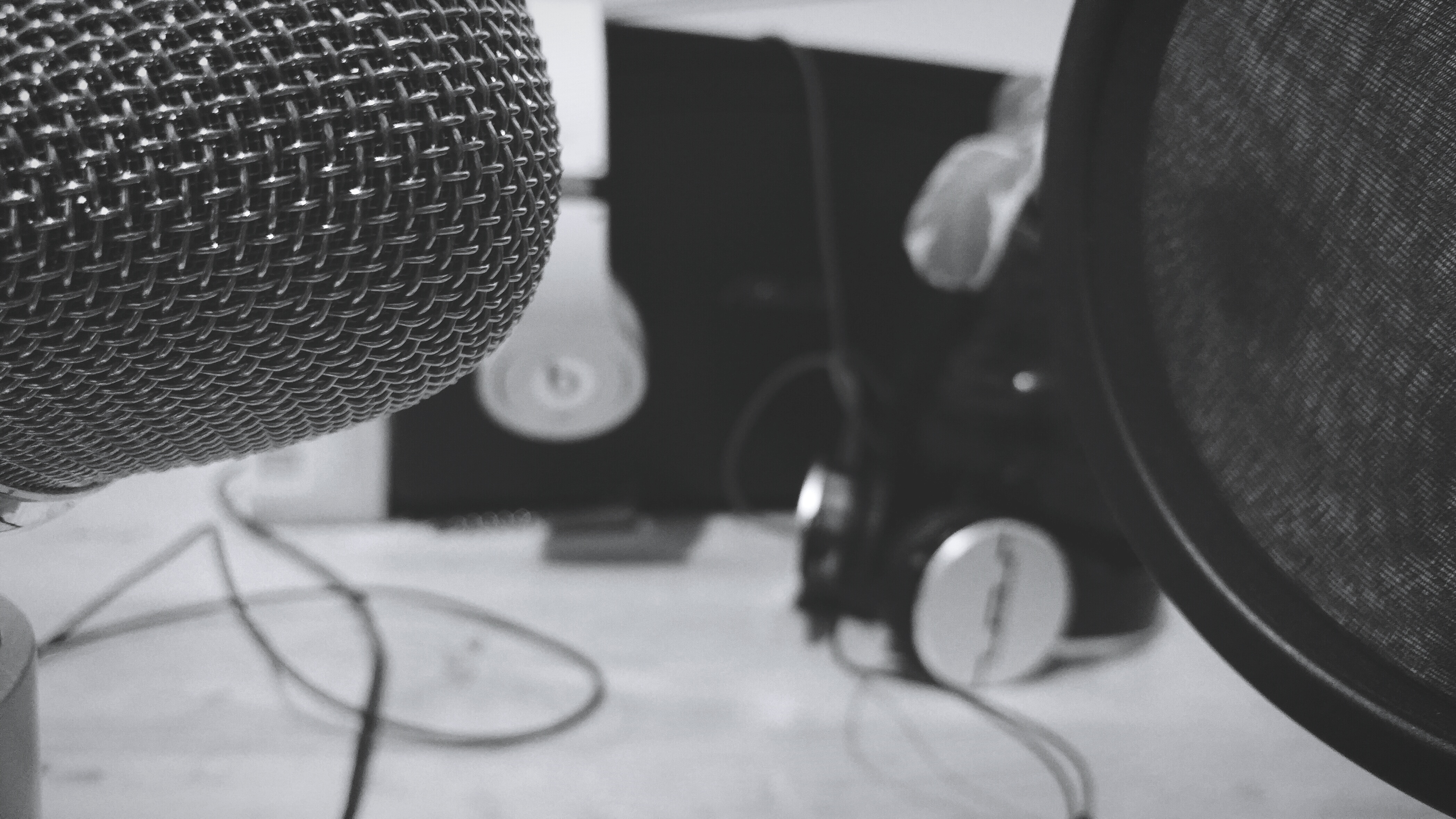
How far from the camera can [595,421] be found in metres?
0.56

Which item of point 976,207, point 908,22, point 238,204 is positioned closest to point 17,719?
point 238,204

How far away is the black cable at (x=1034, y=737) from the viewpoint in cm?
41

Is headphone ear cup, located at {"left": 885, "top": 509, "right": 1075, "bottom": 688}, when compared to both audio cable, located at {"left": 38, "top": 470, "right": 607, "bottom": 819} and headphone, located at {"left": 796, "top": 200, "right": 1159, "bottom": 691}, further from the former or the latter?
audio cable, located at {"left": 38, "top": 470, "right": 607, "bottom": 819}

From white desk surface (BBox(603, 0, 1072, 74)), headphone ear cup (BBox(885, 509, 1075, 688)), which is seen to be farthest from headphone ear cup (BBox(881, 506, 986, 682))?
white desk surface (BBox(603, 0, 1072, 74))

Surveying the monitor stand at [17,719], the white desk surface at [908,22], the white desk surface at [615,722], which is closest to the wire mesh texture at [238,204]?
the monitor stand at [17,719]

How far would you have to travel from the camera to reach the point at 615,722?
439 millimetres

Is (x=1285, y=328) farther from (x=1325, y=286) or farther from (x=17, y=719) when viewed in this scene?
(x=17, y=719)

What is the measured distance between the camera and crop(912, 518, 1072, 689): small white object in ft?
1.52

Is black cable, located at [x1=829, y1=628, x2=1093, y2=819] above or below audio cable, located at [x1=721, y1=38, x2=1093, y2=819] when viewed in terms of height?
below

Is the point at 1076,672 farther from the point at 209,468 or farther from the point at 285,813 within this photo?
the point at 209,468

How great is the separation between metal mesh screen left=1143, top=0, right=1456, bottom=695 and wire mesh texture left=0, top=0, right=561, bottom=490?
0.65 ft

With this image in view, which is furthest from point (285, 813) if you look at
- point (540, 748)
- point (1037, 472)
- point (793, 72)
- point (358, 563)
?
point (793, 72)

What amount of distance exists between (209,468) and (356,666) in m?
0.31

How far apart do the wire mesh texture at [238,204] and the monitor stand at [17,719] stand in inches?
2.2
